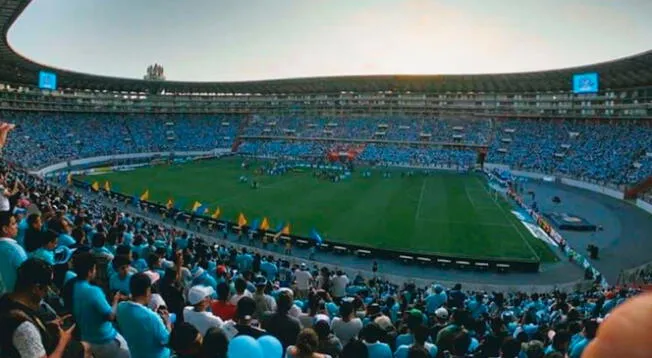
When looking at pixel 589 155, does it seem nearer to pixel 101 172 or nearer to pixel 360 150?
pixel 360 150

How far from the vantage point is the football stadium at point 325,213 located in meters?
5.91

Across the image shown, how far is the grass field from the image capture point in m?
32.1

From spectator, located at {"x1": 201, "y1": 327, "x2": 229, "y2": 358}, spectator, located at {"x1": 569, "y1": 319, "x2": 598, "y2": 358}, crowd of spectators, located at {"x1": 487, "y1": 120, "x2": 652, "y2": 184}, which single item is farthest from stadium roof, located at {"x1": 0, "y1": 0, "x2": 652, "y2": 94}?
spectator, located at {"x1": 569, "y1": 319, "x2": 598, "y2": 358}

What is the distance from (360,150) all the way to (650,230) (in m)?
51.7

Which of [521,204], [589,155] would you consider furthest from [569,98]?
[521,204]

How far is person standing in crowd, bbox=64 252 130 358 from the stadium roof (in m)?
38.6

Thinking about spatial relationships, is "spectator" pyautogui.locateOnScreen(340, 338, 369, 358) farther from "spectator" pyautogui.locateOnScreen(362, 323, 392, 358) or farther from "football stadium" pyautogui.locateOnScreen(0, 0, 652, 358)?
"spectator" pyautogui.locateOnScreen(362, 323, 392, 358)

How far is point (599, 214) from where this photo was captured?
41.2m

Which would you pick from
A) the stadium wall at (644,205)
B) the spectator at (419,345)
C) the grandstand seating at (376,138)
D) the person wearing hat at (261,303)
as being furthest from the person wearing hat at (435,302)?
the grandstand seating at (376,138)

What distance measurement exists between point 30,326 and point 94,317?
1.84m

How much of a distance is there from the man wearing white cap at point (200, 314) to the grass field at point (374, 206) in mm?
24555

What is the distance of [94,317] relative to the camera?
218 inches

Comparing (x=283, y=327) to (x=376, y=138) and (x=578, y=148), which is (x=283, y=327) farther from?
(x=376, y=138)

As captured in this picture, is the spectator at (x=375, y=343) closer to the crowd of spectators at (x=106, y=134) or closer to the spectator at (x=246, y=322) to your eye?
the spectator at (x=246, y=322)
